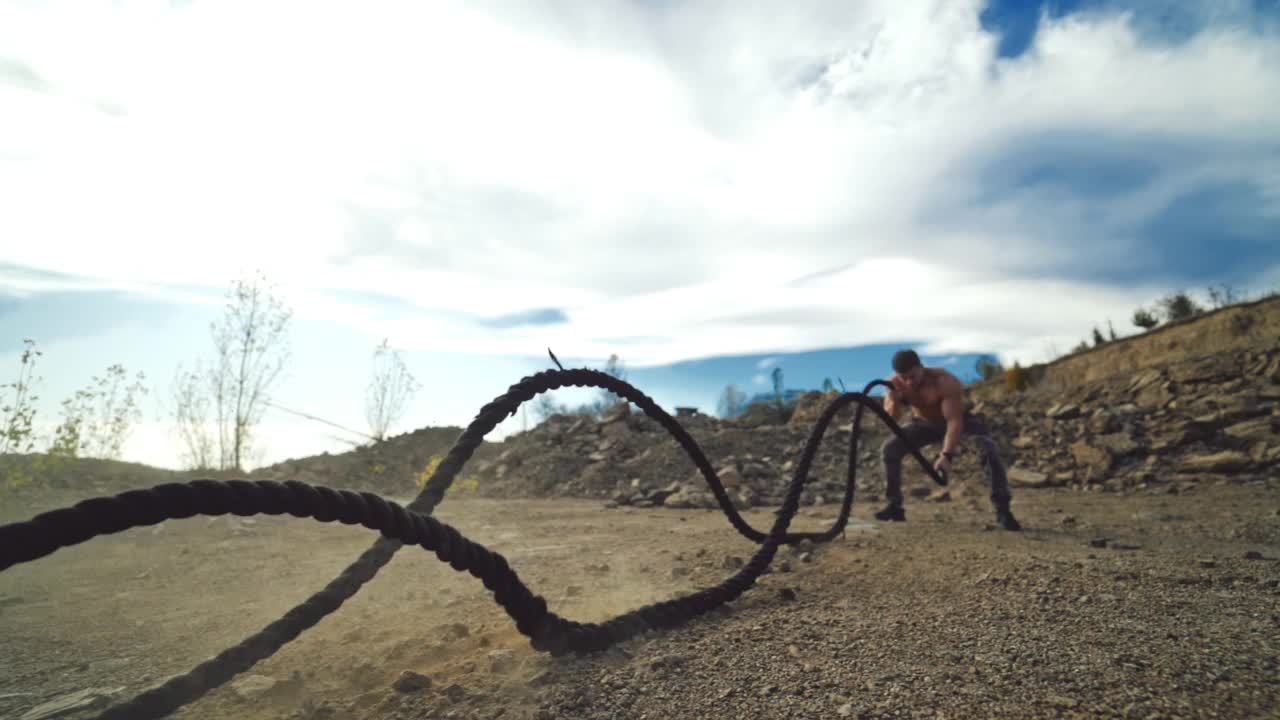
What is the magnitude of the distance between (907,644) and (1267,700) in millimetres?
857

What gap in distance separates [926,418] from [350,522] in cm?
561

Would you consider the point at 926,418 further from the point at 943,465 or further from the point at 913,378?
the point at 943,465

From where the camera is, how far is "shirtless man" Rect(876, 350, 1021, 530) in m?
5.30

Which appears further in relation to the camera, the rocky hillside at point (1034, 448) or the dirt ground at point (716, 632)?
the rocky hillside at point (1034, 448)

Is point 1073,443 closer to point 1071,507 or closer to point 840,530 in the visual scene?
point 1071,507

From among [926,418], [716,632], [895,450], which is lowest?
[716,632]

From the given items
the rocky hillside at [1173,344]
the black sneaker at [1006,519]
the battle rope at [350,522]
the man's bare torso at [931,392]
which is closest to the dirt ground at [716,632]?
the battle rope at [350,522]

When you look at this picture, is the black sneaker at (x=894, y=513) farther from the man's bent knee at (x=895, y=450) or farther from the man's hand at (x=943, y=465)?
the man's hand at (x=943, y=465)

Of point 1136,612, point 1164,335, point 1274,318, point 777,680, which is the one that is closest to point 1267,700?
point 1136,612

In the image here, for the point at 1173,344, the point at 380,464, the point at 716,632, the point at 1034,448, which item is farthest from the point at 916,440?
the point at 1173,344

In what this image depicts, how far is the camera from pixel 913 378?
18.6 ft

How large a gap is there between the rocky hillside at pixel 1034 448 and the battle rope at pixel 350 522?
18.1 feet

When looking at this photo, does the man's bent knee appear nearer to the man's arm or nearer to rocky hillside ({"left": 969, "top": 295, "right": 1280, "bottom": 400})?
the man's arm

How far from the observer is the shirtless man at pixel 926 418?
17.4 ft
